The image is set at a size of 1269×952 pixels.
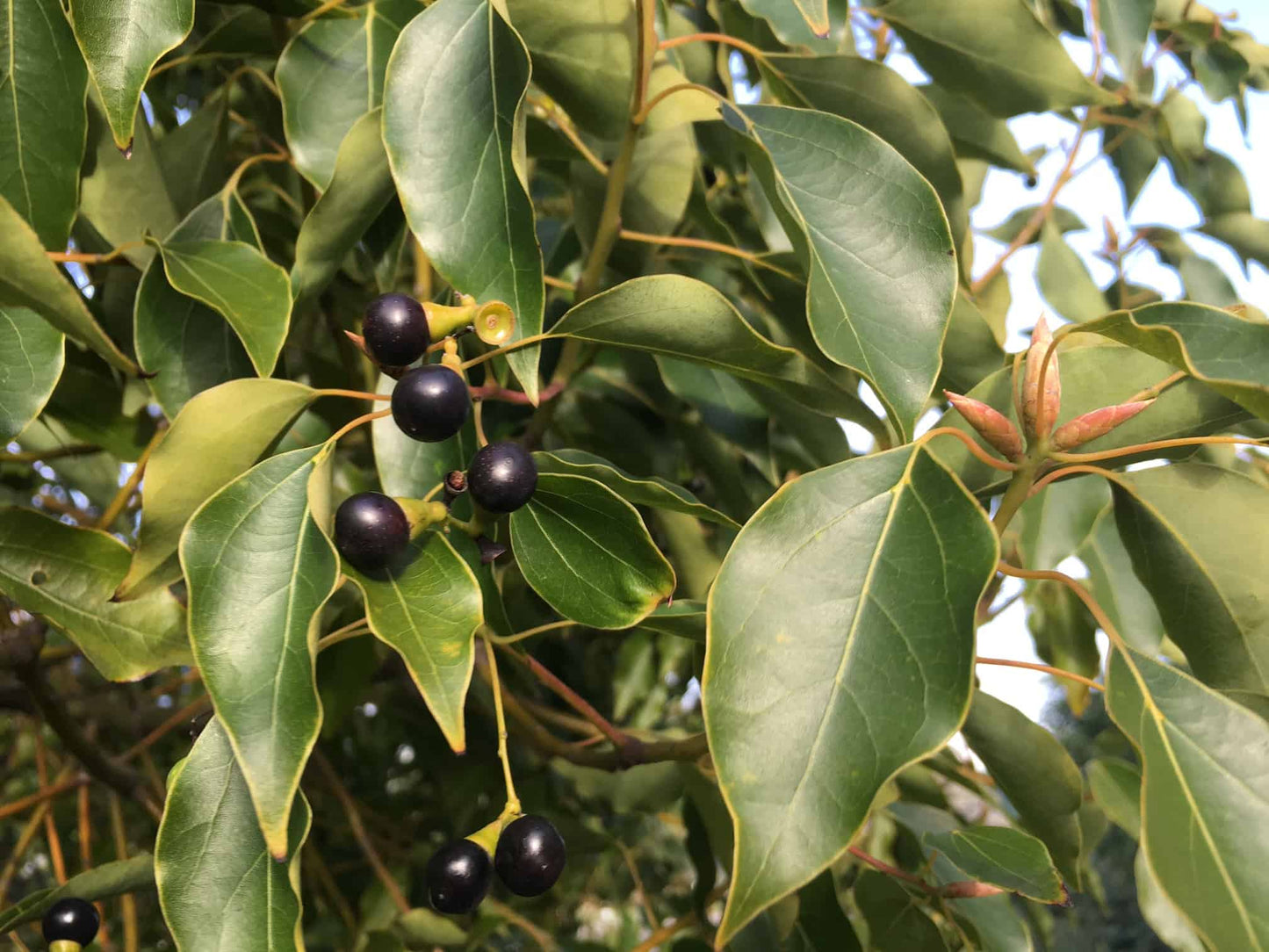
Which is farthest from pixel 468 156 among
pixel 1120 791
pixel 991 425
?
pixel 1120 791

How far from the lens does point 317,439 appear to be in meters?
0.85

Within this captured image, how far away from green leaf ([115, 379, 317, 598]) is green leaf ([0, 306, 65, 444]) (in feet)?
0.40

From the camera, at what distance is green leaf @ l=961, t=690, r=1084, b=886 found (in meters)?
0.76

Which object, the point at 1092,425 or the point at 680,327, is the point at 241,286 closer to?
the point at 680,327

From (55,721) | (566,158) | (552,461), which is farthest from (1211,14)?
(55,721)

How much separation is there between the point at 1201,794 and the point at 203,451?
548 mm

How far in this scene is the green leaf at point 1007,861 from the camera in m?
0.74

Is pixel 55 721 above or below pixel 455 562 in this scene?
below

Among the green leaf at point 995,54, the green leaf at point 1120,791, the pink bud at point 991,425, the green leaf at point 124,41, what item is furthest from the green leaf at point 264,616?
the green leaf at point 1120,791

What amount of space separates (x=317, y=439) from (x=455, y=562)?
33cm

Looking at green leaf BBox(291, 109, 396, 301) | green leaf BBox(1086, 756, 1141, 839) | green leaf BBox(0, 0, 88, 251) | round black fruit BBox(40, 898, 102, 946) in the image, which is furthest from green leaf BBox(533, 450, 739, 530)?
green leaf BBox(1086, 756, 1141, 839)

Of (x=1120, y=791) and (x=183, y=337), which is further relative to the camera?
(x=1120, y=791)

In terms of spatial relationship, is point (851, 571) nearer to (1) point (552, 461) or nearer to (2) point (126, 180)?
(1) point (552, 461)

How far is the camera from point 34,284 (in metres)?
0.55
